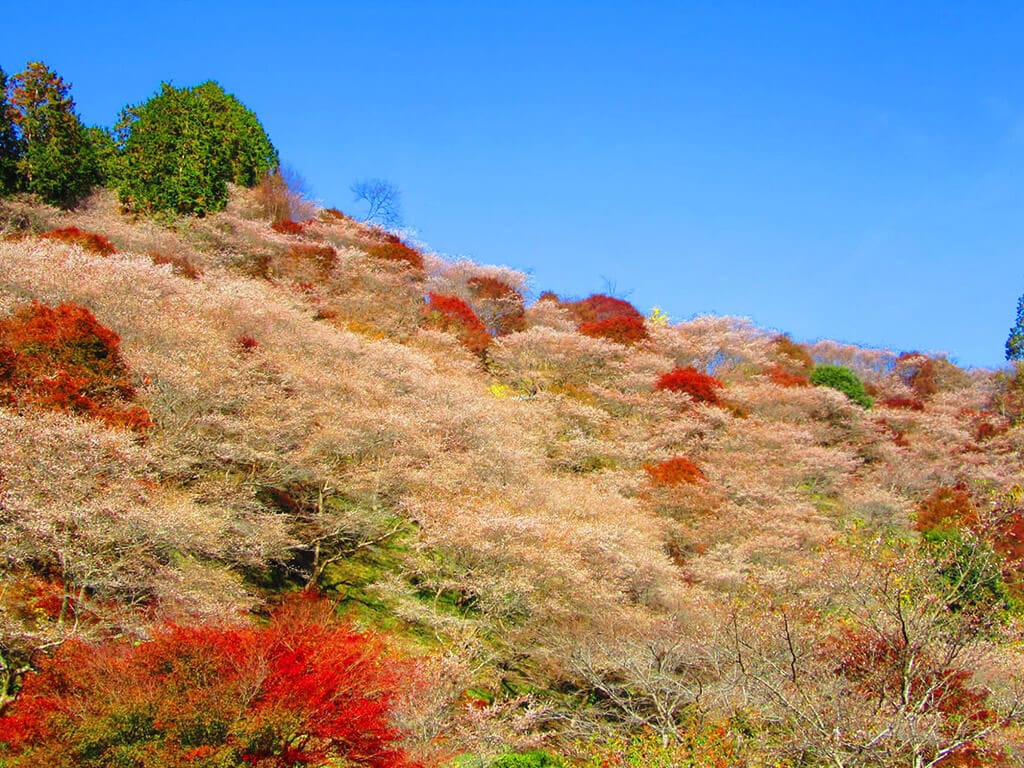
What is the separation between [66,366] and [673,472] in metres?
16.5

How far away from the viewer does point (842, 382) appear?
3719 centimetres

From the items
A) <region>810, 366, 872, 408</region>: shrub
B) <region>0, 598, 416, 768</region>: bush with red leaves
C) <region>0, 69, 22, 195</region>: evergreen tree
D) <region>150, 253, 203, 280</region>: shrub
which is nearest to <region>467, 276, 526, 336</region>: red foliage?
<region>150, 253, 203, 280</region>: shrub

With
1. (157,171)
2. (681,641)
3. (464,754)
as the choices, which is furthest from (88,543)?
(157,171)

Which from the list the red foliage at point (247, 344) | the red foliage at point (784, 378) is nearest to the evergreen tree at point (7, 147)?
the red foliage at point (247, 344)

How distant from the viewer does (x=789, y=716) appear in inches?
350

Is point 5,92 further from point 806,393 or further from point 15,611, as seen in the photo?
point 806,393

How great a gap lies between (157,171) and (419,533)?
1962cm

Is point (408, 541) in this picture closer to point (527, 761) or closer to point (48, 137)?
point (527, 761)

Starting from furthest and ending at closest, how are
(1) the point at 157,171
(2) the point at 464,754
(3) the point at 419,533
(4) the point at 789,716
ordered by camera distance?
(1) the point at 157,171, (3) the point at 419,533, (2) the point at 464,754, (4) the point at 789,716

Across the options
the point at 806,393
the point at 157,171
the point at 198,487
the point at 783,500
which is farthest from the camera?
the point at 806,393

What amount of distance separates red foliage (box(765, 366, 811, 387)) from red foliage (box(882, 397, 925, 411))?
160 inches

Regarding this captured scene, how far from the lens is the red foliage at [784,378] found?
120 feet

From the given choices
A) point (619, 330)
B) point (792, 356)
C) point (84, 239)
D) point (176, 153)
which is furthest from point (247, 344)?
point (792, 356)

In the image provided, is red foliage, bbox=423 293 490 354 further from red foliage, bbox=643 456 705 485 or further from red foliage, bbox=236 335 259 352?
red foliage, bbox=236 335 259 352
